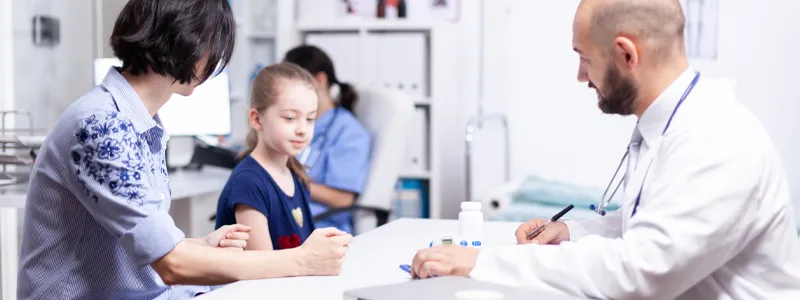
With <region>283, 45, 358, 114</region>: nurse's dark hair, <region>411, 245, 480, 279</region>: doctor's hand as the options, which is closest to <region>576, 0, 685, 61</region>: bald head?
<region>411, 245, 480, 279</region>: doctor's hand

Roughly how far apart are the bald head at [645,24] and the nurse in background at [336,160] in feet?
5.86

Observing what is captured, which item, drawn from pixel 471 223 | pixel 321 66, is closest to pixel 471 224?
pixel 471 223

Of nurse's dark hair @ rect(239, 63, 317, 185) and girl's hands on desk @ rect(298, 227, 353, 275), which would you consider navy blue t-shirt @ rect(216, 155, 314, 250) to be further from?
girl's hands on desk @ rect(298, 227, 353, 275)

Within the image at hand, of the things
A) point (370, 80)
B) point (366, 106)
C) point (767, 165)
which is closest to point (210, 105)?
point (366, 106)

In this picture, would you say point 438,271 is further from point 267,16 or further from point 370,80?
point 267,16

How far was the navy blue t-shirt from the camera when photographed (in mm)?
2086

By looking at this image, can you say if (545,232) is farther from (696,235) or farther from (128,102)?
(128,102)

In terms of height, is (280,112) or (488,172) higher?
(280,112)

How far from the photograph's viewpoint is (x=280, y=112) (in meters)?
2.26

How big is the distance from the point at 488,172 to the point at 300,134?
249 cm

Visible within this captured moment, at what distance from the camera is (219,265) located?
1447 millimetres

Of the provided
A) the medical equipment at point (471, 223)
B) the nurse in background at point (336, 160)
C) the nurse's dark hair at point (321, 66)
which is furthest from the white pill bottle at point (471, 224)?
the nurse's dark hair at point (321, 66)

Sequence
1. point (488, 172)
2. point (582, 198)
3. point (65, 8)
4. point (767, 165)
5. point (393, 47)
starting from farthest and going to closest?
point (488, 172), point (393, 47), point (582, 198), point (65, 8), point (767, 165)

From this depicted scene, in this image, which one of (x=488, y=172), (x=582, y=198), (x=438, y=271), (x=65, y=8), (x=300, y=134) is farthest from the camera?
(x=488, y=172)
